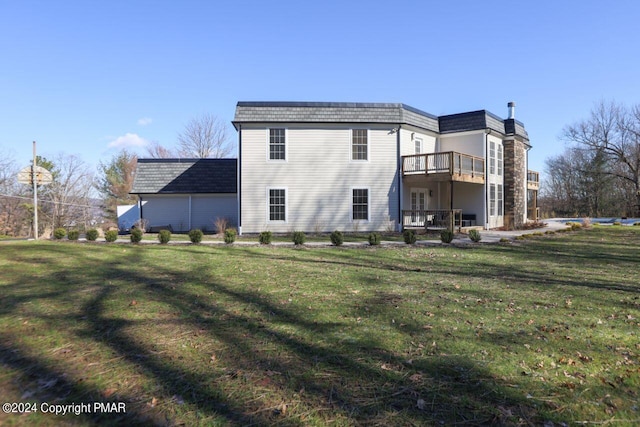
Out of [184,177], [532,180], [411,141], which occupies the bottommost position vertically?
[184,177]

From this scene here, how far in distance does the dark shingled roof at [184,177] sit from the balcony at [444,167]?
33.8 feet

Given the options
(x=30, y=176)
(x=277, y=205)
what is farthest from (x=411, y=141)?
(x=30, y=176)

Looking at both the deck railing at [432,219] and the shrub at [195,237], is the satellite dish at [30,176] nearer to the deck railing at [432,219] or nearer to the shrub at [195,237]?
the shrub at [195,237]

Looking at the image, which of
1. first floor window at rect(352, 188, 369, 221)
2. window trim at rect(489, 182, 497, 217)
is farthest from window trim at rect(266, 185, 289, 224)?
window trim at rect(489, 182, 497, 217)

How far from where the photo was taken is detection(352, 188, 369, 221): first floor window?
61.4ft

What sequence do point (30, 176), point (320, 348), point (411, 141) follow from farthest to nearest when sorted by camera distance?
point (411, 141)
point (30, 176)
point (320, 348)

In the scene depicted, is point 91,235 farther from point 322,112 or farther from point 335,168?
point 322,112

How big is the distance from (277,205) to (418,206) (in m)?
7.94

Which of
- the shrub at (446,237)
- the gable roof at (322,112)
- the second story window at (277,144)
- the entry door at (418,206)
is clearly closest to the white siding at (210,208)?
the second story window at (277,144)

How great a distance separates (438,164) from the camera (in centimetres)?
1881

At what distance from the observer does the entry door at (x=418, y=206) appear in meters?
19.0

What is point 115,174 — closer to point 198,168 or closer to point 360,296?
point 198,168

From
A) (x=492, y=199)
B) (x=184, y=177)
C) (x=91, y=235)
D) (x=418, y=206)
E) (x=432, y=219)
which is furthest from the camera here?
(x=184, y=177)

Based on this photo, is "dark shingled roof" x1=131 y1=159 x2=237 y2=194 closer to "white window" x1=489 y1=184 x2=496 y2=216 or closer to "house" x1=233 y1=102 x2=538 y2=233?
"house" x1=233 y1=102 x2=538 y2=233
